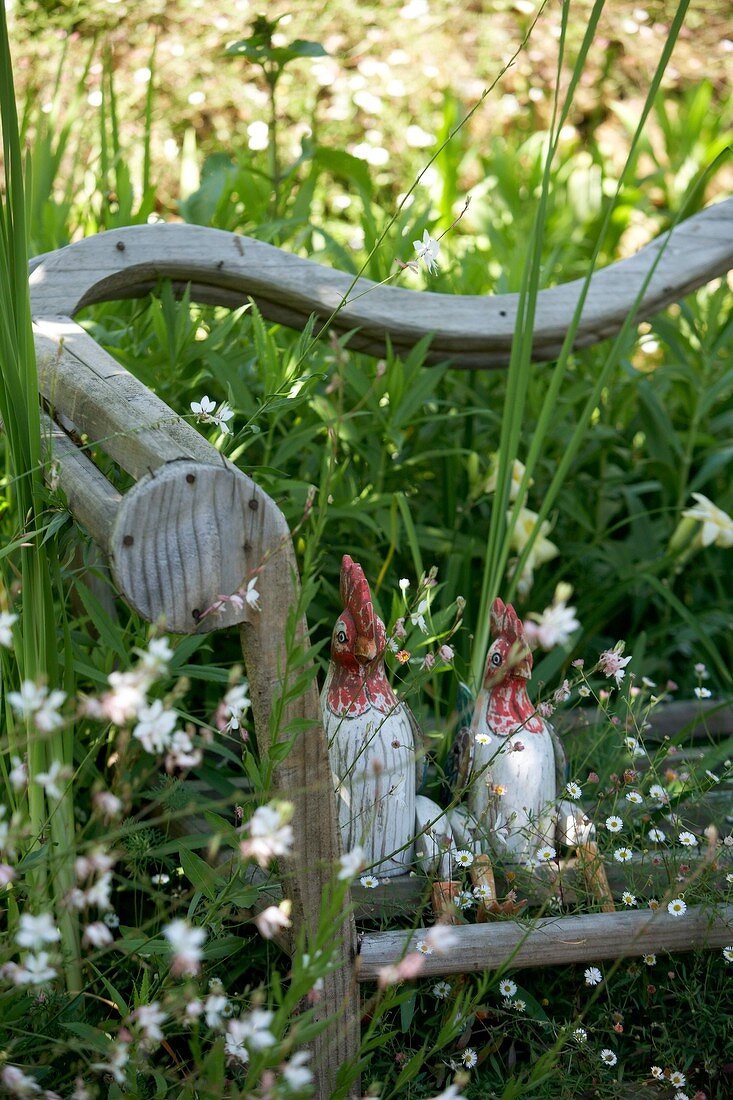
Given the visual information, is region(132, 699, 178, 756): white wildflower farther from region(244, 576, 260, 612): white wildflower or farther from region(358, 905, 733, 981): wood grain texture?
region(358, 905, 733, 981): wood grain texture

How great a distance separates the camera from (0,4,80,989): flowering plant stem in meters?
0.87

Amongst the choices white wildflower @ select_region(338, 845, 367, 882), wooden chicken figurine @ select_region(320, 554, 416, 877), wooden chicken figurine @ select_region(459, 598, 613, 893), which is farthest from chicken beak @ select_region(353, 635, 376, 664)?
white wildflower @ select_region(338, 845, 367, 882)

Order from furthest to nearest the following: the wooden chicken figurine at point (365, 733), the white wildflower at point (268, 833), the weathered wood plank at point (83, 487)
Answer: the wooden chicken figurine at point (365, 733) < the weathered wood plank at point (83, 487) < the white wildflower at point (268, 833)

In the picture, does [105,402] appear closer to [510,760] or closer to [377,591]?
[510,760]

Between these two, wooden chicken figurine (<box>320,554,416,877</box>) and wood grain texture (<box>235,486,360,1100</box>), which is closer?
wood grain texture (<box>235,486,360,1100</box>)

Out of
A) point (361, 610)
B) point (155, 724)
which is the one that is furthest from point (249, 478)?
point (361, 610)

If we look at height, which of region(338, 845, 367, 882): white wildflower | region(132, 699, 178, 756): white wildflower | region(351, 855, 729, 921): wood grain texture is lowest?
region(351, 855, 729, 921): wood grain texture

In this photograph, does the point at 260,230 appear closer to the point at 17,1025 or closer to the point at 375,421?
the point at 375,421

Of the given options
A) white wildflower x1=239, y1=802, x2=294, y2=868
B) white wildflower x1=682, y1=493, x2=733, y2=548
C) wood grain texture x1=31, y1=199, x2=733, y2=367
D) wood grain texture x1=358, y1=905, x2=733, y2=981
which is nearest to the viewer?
white wildflower x1=239, y1=802, x2=294, y2=868

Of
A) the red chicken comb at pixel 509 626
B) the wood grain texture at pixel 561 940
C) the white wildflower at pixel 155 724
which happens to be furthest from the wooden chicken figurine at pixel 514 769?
the white wildflower at pixel 155 724

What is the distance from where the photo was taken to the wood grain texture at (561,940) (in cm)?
98

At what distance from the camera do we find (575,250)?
2.69 meters

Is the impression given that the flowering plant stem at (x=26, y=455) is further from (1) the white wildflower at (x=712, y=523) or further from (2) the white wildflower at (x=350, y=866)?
(1) the white wildflower at (x=712, y=523)

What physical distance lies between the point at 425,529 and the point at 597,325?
1.32 feet
